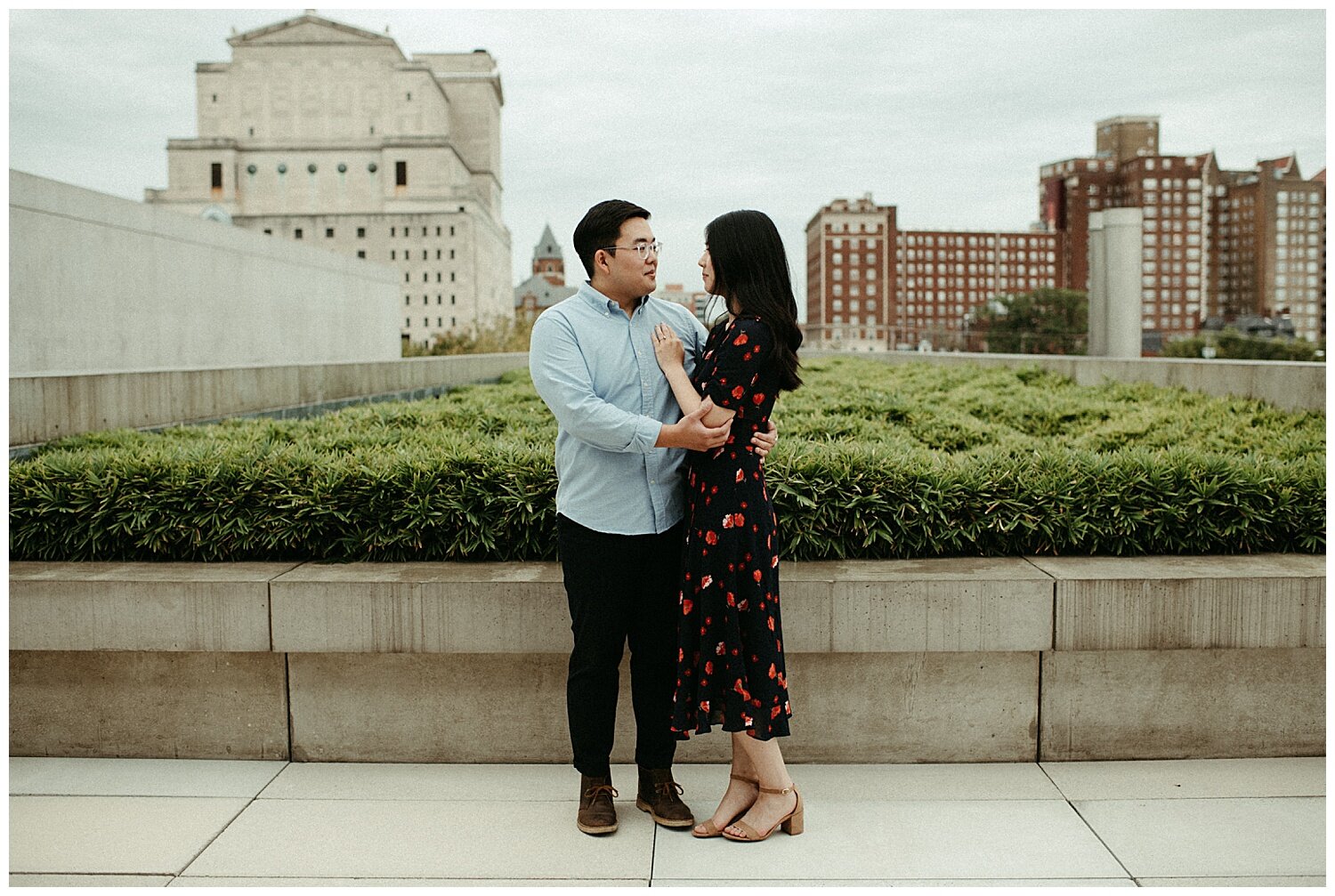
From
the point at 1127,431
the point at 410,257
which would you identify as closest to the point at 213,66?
the point at 410,257

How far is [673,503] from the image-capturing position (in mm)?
3395

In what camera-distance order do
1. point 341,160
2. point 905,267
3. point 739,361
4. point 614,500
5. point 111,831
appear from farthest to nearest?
point 905,267 → point 341,160 → point 111,831 → point 614,500 → point 739,361

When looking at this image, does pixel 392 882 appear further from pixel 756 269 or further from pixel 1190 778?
pixel 1190 778

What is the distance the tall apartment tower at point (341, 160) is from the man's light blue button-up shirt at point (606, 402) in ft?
333

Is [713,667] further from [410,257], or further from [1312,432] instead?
[410,257]

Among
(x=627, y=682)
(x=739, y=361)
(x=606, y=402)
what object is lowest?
(x=627, y=682)

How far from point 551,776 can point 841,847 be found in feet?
3.67

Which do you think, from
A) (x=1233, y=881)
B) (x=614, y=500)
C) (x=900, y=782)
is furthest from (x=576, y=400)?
(x=1233, y=881)

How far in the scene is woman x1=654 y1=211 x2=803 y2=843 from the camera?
10.6 ft

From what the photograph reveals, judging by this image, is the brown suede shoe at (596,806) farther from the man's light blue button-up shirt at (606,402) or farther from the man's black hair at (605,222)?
the man's black hair at (605,222)

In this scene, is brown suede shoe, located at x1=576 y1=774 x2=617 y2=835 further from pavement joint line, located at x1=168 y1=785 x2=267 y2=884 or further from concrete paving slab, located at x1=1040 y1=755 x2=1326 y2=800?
concrete paving slab, located at x1=1040 y1=755 x2=1326 y2=800

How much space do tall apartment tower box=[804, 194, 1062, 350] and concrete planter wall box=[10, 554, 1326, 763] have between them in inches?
4202

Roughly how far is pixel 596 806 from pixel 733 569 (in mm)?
886

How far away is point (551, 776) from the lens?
3.89 m
